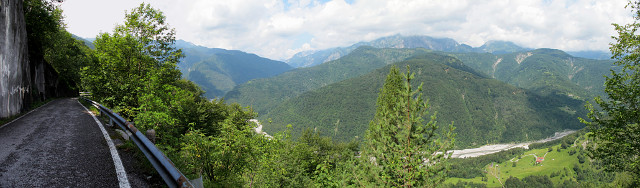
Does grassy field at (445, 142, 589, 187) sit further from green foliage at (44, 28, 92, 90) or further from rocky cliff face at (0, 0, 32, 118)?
rocky cliff face at (0, 0, 32, 118)

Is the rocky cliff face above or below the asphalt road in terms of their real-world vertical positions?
above

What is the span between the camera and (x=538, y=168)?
585 ft

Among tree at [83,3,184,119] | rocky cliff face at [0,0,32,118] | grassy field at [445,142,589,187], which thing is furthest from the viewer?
grassy field at [445,142,589,187]

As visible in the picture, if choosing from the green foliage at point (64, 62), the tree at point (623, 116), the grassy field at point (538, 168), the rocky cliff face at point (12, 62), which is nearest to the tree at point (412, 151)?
the tree at point (623, 116)

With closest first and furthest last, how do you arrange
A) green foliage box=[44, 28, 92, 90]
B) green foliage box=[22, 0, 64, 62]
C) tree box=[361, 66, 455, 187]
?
tree box=[361, 66, 455, 187]
green foliage box=[22, 0, 64, 62]
green foliage box=[44, 28, 92, 90]

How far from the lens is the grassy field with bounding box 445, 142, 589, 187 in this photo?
16650cm

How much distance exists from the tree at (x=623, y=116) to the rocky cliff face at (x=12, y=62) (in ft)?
100

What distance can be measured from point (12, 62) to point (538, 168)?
24105 cm

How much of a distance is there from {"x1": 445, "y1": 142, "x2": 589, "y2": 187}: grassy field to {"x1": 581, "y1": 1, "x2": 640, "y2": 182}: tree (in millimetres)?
173049

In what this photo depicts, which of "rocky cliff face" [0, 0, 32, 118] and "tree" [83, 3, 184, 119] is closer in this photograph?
"tree" [83, 3, 184, 119]

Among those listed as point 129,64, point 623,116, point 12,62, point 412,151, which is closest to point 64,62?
point 12,62

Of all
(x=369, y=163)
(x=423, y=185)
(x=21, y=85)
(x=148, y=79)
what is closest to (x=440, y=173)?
(x=423, y=185)

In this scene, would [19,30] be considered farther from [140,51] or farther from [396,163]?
Result: [396,163]

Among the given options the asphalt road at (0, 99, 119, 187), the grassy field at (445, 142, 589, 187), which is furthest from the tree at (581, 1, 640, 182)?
the grassy field at (445, 142, 589, 187)
